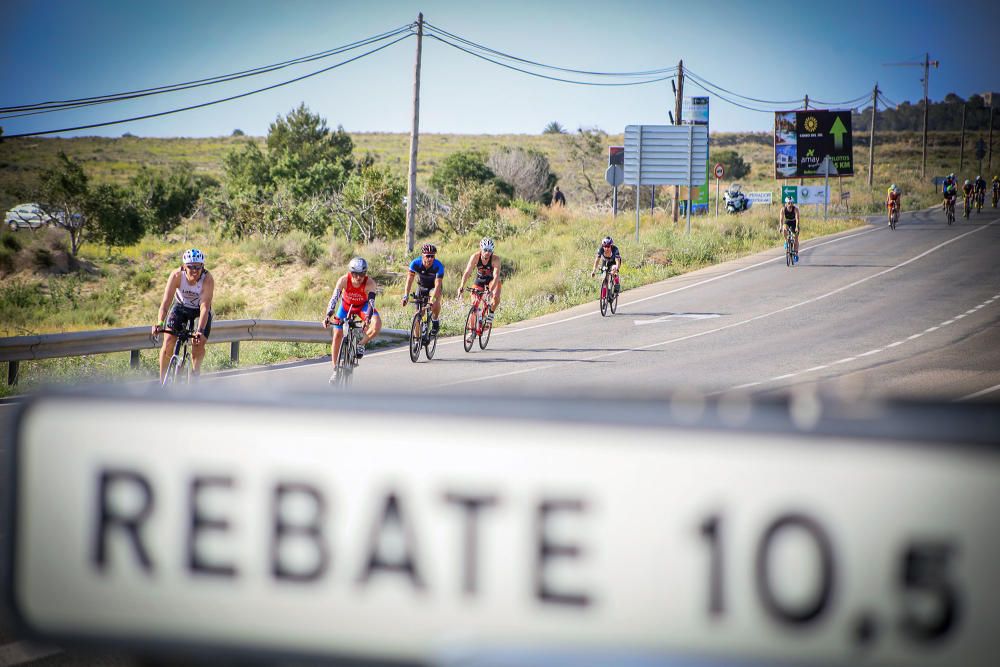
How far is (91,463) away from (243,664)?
361mm

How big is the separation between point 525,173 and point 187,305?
5506cm

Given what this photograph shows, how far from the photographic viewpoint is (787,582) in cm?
115

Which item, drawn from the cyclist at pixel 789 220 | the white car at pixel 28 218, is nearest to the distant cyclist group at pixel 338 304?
the cyclist at pixel 789 220

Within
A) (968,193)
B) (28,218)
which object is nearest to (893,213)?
(968,193)

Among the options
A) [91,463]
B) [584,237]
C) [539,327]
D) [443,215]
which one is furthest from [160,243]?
[91,463]

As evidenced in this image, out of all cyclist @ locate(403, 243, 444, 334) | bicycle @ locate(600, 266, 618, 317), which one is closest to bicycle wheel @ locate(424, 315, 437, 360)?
cyclist @ locate(403, 243, 444, 334)

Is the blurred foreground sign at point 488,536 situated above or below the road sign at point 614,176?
below

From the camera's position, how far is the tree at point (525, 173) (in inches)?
2549

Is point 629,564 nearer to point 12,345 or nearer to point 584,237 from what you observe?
point 12,345

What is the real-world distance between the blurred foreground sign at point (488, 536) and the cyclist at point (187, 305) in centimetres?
1010

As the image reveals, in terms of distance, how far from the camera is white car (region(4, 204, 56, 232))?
4447 cm

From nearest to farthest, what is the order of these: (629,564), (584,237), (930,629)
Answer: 1. (930,629)
2. (629,564)
3. (584,237)

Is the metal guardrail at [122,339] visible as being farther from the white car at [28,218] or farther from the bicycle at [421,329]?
the white car at [28,218]

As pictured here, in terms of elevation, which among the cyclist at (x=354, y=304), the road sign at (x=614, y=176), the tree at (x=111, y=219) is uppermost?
the road sign at (x=614, y=176)
